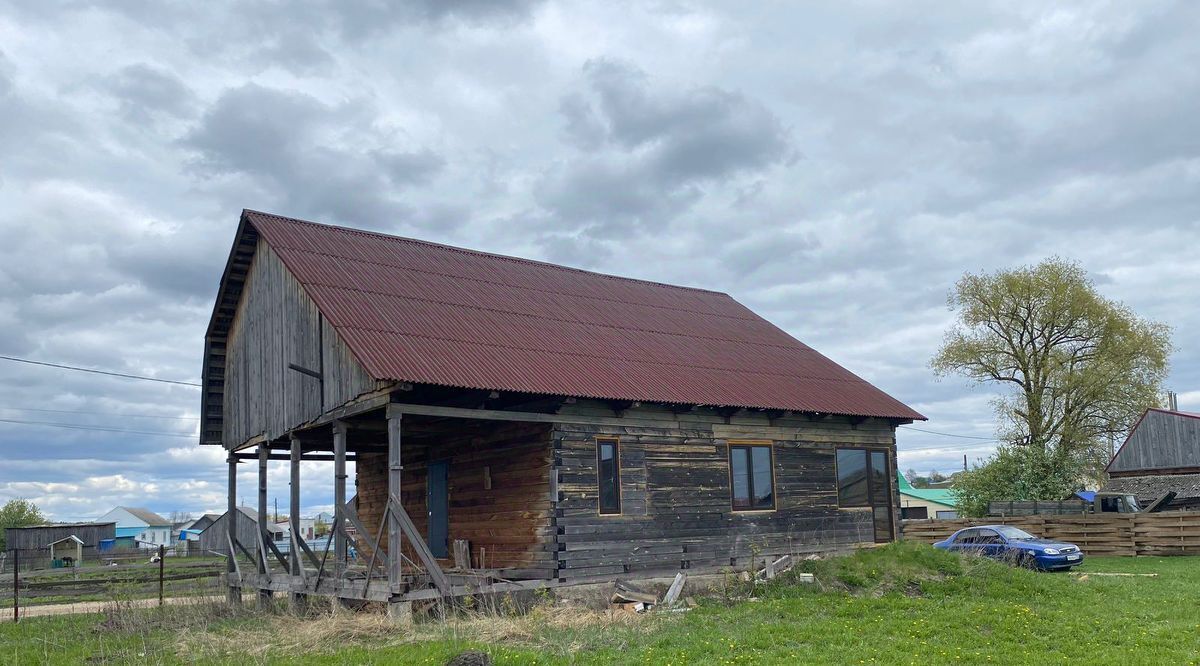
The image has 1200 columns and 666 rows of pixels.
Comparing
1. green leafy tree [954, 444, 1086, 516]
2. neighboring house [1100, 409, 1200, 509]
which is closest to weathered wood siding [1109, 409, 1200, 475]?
neighboring house [1100, 409, 1200, 509]

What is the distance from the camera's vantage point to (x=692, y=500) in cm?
2139

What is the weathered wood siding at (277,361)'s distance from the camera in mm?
18922

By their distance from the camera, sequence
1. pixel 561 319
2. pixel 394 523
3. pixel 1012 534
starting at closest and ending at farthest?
pixel 394 523 < pixel 561 319 < pixel 1012 534

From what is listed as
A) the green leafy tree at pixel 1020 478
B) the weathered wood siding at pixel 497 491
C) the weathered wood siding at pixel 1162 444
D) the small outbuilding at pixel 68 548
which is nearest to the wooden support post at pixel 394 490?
the weathered wood siding at pixel 497 491

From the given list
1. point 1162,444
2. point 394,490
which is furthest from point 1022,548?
point 1162,444

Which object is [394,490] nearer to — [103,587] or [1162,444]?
[103,587]

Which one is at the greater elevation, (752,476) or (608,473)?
(608,473)

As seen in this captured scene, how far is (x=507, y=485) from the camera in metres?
20.3

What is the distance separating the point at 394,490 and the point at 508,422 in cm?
372

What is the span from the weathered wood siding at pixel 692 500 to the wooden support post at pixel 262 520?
Result: 708 cm

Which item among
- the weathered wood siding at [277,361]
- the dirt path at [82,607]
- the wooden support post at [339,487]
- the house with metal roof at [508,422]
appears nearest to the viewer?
the wooden support post at [339,487]

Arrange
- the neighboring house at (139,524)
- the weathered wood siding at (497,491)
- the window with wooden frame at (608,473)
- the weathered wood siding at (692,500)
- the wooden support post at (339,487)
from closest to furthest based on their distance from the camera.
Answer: the wooden support post at (339,487) < the weathered wood siding at (497,491) < the weathered wood siding at (692,500) < the window with wooden frame at (608,473) < the neighboring house at (139,524)

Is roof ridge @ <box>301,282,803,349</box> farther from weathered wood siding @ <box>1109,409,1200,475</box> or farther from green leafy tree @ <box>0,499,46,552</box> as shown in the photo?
green leafy tree @ <box>0,499,46,552</box>

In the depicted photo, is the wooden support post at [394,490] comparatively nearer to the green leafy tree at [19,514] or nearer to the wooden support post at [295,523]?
the wooden support post at [295,523]
